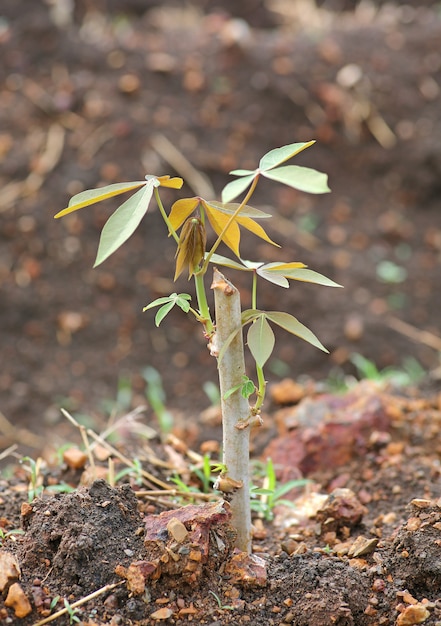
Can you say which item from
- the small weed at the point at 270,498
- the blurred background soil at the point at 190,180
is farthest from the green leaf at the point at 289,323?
the blurred background soil at the point at 190,180

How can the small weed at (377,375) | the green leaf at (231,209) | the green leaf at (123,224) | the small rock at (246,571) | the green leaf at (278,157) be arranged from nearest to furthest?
the green leaf at (123,224), the green leaf at (278,157), the green leaf at (231,209), the small rock at (246,571), the small weed at (377,375)

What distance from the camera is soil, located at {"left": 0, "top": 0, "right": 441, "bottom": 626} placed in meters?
2.63

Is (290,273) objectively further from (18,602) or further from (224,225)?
(18,602)

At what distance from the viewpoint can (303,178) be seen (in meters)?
1.24

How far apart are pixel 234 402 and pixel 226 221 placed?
342mm

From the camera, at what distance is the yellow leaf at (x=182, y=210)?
1361 millimetres

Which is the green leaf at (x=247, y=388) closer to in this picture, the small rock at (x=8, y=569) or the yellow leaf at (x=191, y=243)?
the yellow leaf at (x=191, y=243)

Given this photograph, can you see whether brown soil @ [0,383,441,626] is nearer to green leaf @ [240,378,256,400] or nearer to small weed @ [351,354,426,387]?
green leaf @ [240,378,256,400]

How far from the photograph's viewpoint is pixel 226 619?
4.63 ft

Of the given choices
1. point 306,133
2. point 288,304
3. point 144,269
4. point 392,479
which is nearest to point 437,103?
point 306,133

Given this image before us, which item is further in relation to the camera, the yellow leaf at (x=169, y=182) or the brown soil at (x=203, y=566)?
the brown soil at (x=203, y=566)

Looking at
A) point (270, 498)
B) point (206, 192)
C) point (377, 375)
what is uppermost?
point (270, 498)

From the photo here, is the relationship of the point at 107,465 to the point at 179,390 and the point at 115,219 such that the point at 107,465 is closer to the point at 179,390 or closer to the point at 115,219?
the point at 115,219

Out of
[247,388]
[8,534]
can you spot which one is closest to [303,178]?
[247,388]
